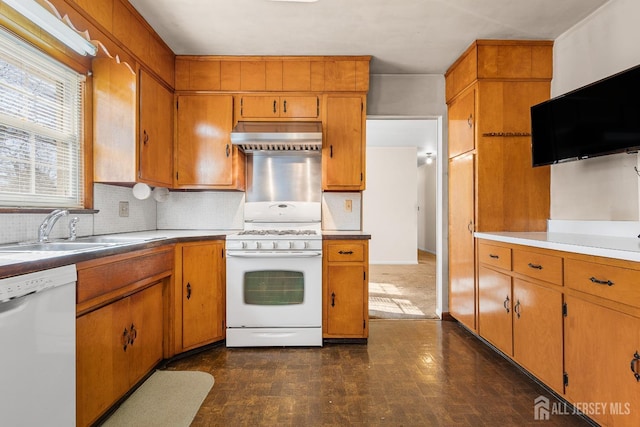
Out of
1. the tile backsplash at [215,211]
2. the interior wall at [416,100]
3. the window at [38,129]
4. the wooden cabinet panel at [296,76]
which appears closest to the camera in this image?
the window at [38,129]

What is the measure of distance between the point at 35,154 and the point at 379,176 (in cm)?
610

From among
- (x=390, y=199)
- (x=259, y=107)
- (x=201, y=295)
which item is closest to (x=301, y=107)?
(x=259, y=107)

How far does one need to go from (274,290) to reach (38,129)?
191cm

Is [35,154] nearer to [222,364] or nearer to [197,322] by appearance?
[197,322]

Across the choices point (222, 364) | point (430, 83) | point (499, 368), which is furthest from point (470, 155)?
point (222, 364)

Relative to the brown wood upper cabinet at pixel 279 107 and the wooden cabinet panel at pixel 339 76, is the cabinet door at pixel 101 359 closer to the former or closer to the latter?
the brown wood upper cabinet at pixel 279 107

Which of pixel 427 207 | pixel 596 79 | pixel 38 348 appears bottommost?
pixel 38 348

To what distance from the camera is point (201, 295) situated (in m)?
2.72

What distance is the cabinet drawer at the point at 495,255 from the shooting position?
238 centimetres

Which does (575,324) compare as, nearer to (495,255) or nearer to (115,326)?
(495,255)

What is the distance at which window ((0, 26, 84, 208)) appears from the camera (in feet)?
6.00

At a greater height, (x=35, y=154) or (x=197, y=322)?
(x=35, y=154)

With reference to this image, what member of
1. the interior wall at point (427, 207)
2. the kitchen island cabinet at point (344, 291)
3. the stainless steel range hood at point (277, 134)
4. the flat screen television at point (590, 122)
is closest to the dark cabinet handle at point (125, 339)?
the kitchen island cabinet at point (344, 291)

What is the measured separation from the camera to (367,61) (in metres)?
3.15
